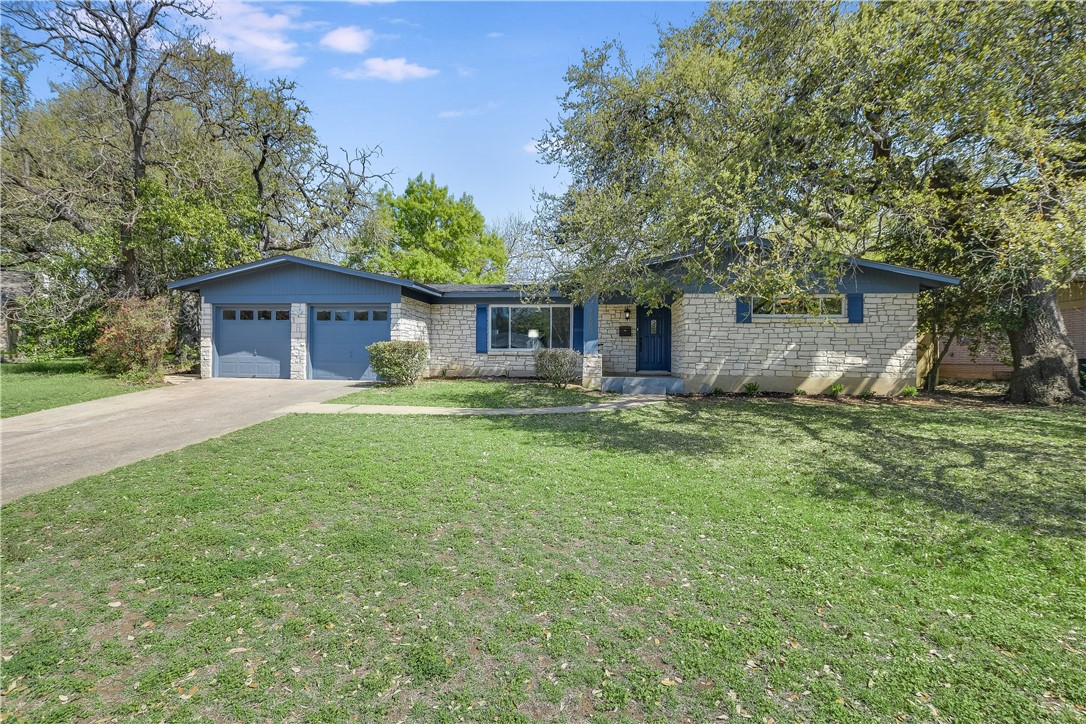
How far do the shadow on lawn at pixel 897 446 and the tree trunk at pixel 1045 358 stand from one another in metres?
1.89

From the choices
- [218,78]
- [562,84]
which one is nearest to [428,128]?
[562,84]

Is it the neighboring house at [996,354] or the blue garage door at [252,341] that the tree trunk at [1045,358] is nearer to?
the neighboring house at [996,354]

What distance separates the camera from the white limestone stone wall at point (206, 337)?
48.1 feet

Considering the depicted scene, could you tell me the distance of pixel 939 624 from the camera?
2.65 metres

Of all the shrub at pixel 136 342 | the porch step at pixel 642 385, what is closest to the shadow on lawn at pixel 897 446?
the porch step at pixel 642 385

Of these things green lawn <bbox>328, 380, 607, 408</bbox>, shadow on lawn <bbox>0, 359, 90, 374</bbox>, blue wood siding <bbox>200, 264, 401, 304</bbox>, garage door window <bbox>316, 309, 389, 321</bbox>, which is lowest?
green lawn <bbox>328, 380, 607, 408</bbox>

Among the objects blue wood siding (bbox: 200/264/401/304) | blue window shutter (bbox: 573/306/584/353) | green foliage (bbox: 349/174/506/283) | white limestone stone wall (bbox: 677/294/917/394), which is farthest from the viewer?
green foliage (bbox: 349/174/506/283)

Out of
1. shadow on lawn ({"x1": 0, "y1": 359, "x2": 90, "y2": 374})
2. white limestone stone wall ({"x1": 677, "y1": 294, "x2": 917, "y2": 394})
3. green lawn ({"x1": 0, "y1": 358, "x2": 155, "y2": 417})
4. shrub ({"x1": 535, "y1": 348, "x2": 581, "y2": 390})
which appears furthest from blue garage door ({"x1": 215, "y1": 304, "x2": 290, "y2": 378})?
white limestone stone wall ({"x1": 677, "y1": 294, "x2": 917, "y2": 394})

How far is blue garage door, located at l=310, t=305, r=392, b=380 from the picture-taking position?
14344mm

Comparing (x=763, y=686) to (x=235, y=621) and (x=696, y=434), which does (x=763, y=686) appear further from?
(x=696, y=434)

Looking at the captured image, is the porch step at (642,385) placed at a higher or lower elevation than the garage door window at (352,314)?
lower

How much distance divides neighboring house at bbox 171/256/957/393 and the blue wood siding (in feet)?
0.11

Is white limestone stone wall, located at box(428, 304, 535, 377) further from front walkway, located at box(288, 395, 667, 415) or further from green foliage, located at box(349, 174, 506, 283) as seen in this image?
green foliage, located at box(349, 174, 506, 283)

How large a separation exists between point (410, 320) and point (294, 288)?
3.76 metres
